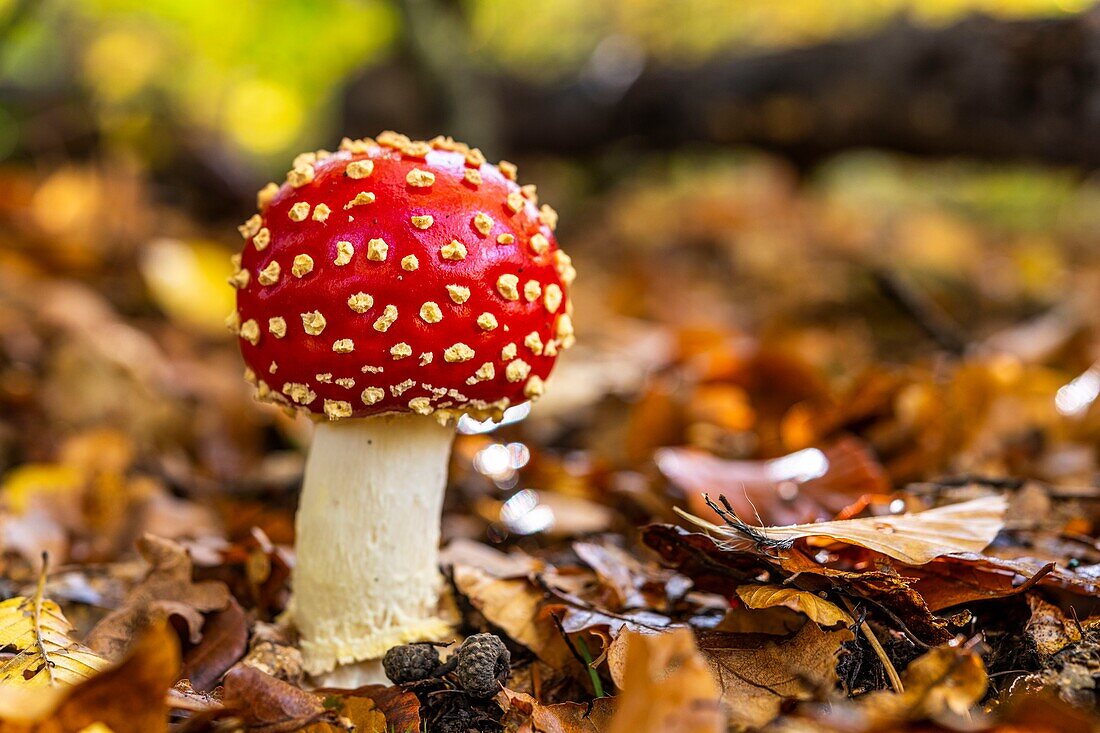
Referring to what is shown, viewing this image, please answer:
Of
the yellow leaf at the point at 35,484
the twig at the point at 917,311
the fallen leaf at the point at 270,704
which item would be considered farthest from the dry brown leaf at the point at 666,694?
the twig at the point at 917,311

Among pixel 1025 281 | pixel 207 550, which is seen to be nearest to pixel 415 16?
pixel 1025 281

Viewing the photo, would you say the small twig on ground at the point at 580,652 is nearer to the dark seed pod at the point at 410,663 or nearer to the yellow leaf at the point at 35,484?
the dark seed pod at the point at 410,663

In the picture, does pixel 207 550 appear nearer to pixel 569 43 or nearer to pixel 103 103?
pixel 103 103

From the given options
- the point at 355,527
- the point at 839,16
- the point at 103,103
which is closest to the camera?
the point at 355,527

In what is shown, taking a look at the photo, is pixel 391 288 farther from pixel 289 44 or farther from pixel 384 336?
pixel 289 44

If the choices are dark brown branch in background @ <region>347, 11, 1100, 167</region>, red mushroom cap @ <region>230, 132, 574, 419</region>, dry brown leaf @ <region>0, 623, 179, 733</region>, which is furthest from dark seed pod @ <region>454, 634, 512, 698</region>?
dark brown branch in background @ <region>347, 11, 1100, 167</region>

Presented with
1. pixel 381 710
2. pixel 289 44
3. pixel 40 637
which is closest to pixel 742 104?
pixel 289 44
